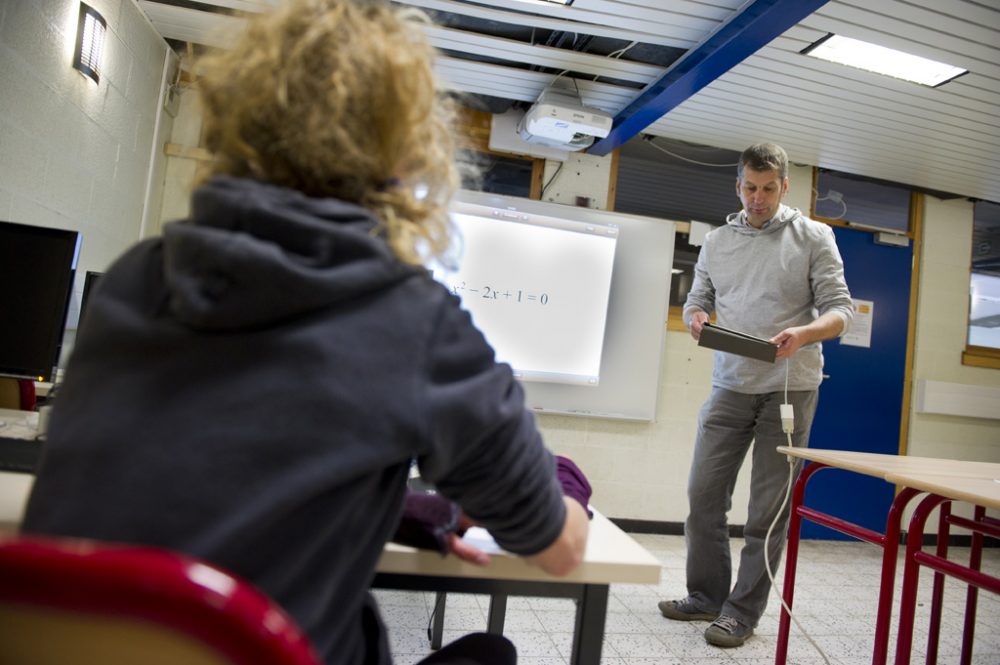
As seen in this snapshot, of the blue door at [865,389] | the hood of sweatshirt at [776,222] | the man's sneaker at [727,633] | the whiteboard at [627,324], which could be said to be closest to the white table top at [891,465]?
the man's sneaker at [727,633]

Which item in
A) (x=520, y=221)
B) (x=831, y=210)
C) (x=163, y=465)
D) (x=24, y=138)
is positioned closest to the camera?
(x=163, y=465)

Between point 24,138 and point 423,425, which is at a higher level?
point 24,138

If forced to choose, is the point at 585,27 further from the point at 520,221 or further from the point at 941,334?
the point at 941,334

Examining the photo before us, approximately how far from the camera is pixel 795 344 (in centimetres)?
231

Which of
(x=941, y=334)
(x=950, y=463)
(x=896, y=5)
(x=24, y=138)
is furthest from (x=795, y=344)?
(x=941, y=334)

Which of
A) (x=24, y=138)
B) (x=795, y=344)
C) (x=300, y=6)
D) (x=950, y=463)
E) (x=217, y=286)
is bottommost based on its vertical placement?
(x=950, y=463)

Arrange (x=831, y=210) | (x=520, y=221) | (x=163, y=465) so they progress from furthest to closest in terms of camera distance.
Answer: (x=831, y=210)
(x=520, y=221)
(x=163, y=465)

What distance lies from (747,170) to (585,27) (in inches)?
41.0

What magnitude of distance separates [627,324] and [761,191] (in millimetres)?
1743

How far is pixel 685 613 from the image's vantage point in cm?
271

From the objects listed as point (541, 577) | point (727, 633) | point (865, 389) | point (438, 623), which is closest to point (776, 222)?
point (727, 633)

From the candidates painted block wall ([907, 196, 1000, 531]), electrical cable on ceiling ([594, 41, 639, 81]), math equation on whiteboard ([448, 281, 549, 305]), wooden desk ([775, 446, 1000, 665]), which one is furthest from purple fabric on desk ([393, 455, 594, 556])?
painted block wall ([907, 196, 1000, 531])

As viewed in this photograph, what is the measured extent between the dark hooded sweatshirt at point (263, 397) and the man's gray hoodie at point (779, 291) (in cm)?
215

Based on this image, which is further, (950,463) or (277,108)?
(950,463)
